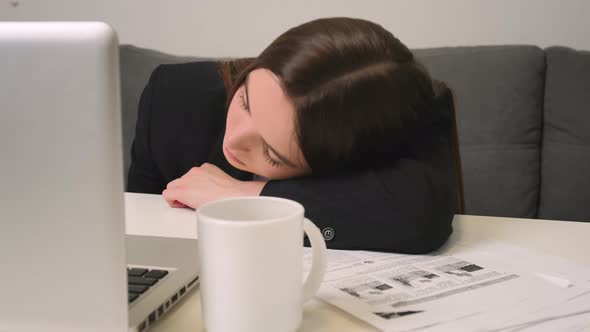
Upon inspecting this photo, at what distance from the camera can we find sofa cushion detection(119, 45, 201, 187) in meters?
1.81

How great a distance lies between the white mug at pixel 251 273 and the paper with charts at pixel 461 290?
10 cm

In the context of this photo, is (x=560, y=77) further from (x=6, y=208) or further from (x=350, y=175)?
(x=6, y=208)

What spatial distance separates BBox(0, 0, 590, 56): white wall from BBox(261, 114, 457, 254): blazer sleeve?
115cm

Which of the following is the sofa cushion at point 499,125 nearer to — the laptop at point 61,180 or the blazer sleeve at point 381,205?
the blazer sleeve at point 381,205

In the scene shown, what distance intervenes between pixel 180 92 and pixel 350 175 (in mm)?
656

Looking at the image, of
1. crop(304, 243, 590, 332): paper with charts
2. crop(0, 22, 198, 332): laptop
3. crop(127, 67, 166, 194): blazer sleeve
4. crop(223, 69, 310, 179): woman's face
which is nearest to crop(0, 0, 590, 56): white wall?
crop(127, 67, 166, 194): blazer sleeve

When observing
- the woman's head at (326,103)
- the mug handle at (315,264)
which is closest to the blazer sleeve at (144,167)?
the woman's head at (326,103)

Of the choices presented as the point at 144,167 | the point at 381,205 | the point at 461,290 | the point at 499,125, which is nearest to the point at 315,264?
the point at 461,290

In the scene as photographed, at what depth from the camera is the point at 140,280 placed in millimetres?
492

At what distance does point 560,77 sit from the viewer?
1651mm

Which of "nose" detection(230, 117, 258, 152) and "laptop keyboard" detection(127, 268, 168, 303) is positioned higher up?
"nose" detection(230, 117, 258, 152)

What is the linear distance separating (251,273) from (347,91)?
429 millimetres

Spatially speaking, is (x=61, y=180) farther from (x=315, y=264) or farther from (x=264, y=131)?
(x=264, y=131)

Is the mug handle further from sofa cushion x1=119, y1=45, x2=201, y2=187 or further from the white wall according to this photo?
the white wall
